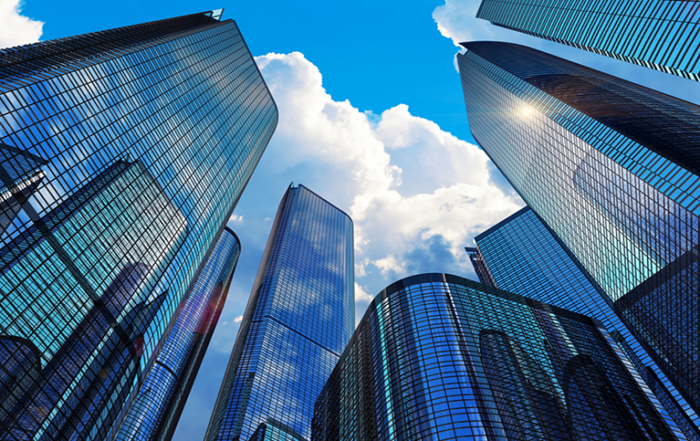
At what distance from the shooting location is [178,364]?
147 m

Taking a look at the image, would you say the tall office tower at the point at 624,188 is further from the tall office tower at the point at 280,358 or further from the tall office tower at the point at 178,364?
the tall office tower at the point at 178,364

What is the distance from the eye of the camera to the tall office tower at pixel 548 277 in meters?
107

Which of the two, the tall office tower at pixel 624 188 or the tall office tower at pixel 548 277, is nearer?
the tall office tower at pixel 624 188

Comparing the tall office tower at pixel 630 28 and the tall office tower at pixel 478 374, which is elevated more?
the tall office tower at pixel 630 28

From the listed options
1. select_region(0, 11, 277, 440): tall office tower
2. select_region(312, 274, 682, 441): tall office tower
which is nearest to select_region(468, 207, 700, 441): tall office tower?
select_region(312, 274, 682, 441): tall office tower

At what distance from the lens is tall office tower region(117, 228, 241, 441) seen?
124812mm

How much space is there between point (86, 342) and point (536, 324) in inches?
2741

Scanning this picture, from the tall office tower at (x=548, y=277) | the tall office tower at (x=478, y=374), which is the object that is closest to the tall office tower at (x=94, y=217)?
the tall office tower at (x=478, y=374)

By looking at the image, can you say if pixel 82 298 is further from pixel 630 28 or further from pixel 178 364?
pixel 178 364

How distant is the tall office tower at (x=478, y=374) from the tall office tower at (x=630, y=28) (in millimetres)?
44683

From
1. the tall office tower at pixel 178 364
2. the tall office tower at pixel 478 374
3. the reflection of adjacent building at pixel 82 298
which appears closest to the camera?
the reflection of adjacent building at pixel 82 298

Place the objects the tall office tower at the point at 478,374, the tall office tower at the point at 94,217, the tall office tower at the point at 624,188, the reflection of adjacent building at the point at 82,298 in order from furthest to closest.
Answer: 1. the tall office tower at the point at 624,188
2. the tall office tower at the point at 478,374
3. the tall office tower at the point at 94,217
4. the reflection of adjacent building at the point at 82,298

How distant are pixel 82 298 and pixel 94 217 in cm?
1069

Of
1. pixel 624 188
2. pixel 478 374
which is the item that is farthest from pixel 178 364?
pixel 624 188
